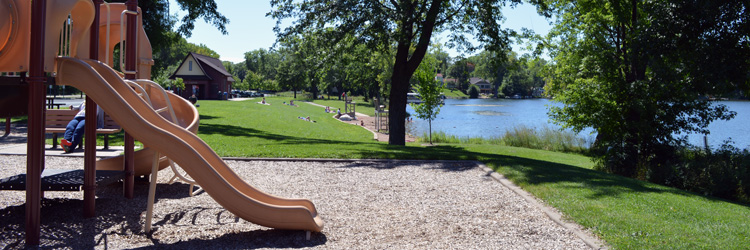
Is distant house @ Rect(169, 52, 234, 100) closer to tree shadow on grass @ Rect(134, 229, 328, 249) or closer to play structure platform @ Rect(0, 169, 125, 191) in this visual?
play structure platform @ Rect(0, 169, 125, 191)

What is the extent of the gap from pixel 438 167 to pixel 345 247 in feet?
19.0

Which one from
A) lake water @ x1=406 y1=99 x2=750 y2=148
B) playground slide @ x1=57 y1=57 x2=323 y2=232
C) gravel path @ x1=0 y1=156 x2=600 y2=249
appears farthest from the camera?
lake water @ x1=406 y1=99 x2=750 y2=148

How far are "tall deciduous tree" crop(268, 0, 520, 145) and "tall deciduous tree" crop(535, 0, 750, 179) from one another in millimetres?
2186

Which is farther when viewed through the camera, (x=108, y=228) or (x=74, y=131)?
(x=74, y=131)

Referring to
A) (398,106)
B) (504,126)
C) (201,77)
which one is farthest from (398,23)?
(201,77)

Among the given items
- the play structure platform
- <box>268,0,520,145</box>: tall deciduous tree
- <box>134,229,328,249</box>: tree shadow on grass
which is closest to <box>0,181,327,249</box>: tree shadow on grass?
<box>134,229,328,249</box>: tree shadow on grass

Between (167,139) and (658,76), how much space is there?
586 inches

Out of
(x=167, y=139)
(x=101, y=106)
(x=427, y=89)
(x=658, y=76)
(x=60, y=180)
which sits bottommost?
(x=60, y=180)

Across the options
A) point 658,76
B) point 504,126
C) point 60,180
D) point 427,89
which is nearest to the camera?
point 60,180

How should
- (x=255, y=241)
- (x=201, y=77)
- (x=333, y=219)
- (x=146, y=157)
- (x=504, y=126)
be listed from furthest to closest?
(x=201, y=77)
(x=504, y=126)
(x=146, y=157)
(x=333, y=219)
(x=255, y=241)

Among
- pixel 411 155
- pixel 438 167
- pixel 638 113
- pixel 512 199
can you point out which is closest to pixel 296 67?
pixel 411 155

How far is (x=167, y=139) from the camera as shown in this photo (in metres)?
5.22

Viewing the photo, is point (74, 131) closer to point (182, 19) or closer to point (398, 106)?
point (398, 106)

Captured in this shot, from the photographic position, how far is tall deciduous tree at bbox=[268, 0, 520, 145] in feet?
55.2
